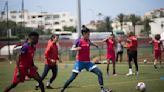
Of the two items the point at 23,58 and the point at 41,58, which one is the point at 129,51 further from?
the point at 41,58

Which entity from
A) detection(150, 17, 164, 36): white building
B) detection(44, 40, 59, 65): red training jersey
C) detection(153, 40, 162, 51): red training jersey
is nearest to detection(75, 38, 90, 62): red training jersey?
detection(44, 40, 59, 65): red training jersey

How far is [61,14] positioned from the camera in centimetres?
15862

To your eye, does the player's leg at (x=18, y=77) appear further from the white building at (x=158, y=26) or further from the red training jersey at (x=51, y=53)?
the white building at (x=158, y=26)

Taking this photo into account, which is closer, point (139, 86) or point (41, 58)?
point (139, 86)

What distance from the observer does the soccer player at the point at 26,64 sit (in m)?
12.8

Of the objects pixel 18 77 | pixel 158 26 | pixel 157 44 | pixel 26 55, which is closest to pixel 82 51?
pixel 26 55

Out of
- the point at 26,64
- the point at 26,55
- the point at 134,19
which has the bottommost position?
the point at 26,64

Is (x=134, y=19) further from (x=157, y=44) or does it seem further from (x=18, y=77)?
(x=18, y=77)

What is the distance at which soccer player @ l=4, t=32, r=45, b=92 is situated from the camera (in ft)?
42.0

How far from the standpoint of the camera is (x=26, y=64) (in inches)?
514

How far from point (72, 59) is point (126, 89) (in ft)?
90.9

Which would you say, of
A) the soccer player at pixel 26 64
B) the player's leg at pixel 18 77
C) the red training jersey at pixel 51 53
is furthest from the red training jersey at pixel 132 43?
the player's leg at pixel 18 77

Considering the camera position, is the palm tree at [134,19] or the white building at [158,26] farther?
the palm tree at [134,19]

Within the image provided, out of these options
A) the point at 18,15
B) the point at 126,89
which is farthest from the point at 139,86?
the point at 18,15
